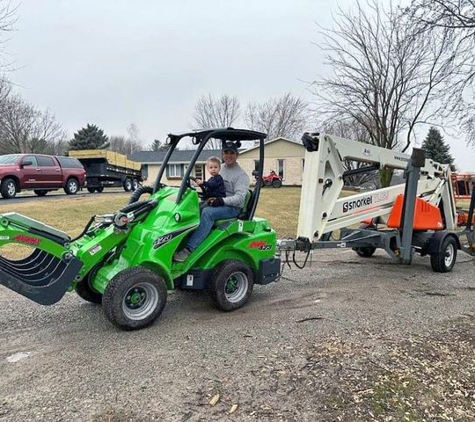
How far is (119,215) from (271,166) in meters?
33.0

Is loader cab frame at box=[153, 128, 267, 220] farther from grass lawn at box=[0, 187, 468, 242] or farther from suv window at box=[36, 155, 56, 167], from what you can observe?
suv window at box=[36, 155, 56, 167]

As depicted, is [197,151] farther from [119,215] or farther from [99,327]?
[99,327]

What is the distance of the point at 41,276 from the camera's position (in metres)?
3.98

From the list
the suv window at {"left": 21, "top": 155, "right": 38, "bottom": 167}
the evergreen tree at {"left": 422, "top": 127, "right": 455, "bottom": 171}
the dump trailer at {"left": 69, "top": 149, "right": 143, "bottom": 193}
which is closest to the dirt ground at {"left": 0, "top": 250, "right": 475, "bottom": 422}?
the suv window at {"left": 21, "top": 155, "right": 38, "bottom": 167}

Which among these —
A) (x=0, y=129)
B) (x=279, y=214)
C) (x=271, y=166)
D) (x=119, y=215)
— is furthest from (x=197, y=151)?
(x=0, y=129)

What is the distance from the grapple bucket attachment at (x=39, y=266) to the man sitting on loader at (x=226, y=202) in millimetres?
1137

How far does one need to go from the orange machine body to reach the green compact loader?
2825 mm

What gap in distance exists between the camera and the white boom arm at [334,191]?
19.1 feet

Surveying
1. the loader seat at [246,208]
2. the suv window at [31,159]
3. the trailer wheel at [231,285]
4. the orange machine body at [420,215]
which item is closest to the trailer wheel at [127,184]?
the suv window at [31,159]

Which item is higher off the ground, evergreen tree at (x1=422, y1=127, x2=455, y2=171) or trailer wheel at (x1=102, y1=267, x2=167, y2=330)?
evergreen tree at (x1=422, y1=127, x2=455, y2=171)

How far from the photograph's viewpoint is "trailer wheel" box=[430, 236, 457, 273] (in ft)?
22.9

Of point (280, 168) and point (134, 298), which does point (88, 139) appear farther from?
point (134, 298)

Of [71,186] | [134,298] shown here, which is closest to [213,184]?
[134,298]

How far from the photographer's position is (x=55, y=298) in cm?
384
